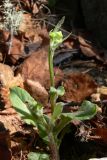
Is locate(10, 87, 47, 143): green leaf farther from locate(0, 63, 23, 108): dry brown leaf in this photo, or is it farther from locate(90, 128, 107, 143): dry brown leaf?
locate(0, 63, 23, 108): dry brown leaf

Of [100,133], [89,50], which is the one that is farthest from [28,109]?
[89,50]

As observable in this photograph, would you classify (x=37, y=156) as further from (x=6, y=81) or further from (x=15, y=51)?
(x=15, y=51)

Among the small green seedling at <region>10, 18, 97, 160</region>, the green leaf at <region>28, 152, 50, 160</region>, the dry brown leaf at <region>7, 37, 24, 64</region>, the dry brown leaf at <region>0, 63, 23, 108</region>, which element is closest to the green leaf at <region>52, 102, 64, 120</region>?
the small green seedling at <region>10, 18, 97, 160</region>

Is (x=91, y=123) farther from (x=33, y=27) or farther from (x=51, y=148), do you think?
(x=33, y=27)

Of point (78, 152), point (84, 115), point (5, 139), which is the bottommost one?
point (78, 152)

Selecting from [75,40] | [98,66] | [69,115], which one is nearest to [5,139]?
[69,115]

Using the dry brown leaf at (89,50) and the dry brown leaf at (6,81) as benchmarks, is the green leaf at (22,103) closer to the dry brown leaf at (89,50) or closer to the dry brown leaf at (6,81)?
the dry brown leaf at (6,81)
